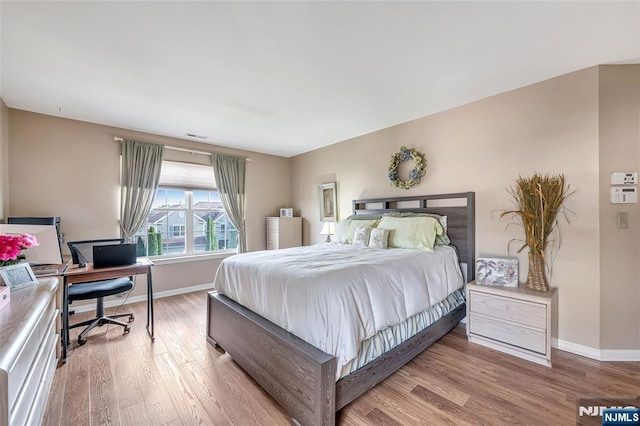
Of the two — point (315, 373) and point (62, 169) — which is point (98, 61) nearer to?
point (62, 169)

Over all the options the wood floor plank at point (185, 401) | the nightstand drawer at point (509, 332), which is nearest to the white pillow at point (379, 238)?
the nightstand drawer at point (509, 332)

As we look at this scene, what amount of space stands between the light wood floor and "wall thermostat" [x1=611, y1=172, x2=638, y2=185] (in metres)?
1.51

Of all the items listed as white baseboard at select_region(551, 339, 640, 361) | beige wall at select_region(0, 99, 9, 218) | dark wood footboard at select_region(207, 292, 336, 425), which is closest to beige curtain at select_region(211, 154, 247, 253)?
beige wall at select_region(0, 99, 9, 218)

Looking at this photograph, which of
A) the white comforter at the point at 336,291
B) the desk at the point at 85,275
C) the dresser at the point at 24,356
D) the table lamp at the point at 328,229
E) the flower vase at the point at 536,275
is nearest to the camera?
the dresser at the point at 24,356

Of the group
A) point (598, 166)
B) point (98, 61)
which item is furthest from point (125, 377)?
point (598, 166)

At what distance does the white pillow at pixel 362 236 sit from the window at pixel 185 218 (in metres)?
2.50

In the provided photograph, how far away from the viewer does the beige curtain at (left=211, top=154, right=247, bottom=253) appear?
4.55 metres

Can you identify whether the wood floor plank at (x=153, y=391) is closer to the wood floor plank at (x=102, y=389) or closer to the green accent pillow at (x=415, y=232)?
the wood floor plank at (x=102, y=389)

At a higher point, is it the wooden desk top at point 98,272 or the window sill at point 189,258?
the wooden desk top at point 98,272

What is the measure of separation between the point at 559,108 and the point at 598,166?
63cm

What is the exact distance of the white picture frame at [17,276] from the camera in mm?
1635

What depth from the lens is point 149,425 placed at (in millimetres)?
1562

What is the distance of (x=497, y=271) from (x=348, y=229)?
5.77 feet

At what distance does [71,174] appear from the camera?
132 inches
